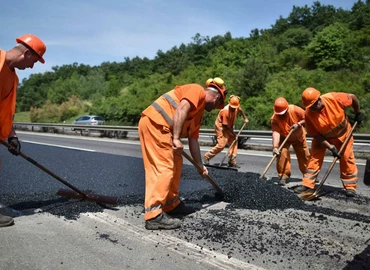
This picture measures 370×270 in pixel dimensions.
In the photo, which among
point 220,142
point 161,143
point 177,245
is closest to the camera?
point 177,245

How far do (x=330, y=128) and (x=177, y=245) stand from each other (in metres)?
3.14

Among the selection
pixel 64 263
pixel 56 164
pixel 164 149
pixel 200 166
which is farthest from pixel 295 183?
pixel 56 164

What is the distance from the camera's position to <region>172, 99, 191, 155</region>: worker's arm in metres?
3.56

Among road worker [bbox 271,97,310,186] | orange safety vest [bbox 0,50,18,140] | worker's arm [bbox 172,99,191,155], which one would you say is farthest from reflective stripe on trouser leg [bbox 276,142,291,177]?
orange safety vest [bbox 0,50,18,140]

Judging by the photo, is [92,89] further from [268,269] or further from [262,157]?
[268,269]

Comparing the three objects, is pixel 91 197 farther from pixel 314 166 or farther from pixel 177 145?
pixel 314 166

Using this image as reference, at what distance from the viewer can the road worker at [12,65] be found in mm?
3520

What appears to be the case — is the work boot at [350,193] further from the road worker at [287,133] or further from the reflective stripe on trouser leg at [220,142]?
the reflective stripe on trouser leg at [220,142]

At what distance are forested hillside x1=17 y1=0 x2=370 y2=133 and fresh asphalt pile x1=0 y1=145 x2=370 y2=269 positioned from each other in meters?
12.3

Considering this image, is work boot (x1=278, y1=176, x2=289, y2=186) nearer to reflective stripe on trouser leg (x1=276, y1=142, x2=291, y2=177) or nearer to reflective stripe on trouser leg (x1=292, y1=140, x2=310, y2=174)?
reflective stripe on trouser leg (x1=276, y1=142, x2=291, y2=177)

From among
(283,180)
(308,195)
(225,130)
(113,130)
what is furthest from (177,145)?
(113,130)

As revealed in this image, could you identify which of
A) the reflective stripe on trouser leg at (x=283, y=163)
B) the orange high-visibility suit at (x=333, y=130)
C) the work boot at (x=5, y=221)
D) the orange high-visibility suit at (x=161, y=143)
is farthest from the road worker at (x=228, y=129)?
the work boot at (x=5, y=221)

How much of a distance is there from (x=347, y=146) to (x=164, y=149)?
9.93 feet

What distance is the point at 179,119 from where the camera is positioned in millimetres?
3555
